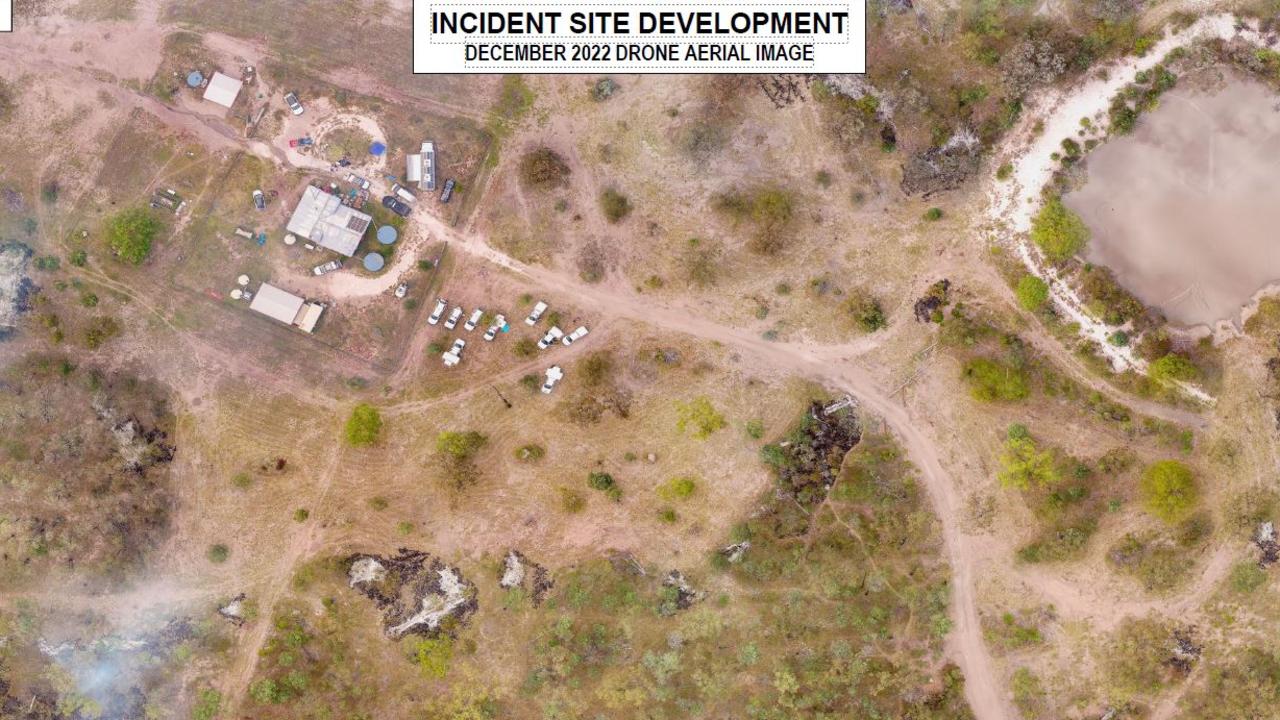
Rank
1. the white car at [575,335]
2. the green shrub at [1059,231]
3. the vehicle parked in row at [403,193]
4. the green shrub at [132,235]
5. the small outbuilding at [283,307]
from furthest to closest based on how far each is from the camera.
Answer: the vehicle parked in row at [403,193], the white car at [575,335], the small outbuilding at [283,307], the green shrub at [132,235], the green shrub at [1059,231]

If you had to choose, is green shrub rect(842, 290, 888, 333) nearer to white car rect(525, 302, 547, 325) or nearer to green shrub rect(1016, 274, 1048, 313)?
green shrub rect(1016, 274, 1048, 313)

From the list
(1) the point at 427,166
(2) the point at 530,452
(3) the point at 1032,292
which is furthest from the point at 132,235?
(3) the point at 1032,292

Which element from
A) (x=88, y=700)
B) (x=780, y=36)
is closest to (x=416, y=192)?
(x=780, y=36)

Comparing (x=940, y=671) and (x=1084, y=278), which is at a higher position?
(x=1084, y=278)

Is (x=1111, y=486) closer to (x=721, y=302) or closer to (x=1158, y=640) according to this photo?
(x=1158, y=640)

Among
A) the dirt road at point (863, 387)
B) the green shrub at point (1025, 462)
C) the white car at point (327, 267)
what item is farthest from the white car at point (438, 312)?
the green shrub at point (1025, 462)

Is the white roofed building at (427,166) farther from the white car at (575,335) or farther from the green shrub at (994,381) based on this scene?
the green shrub at (994,381)

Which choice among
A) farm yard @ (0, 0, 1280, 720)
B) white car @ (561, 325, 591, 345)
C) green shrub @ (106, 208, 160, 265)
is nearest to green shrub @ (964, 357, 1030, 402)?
farm yard @ (0, 0, 1280, 720)
